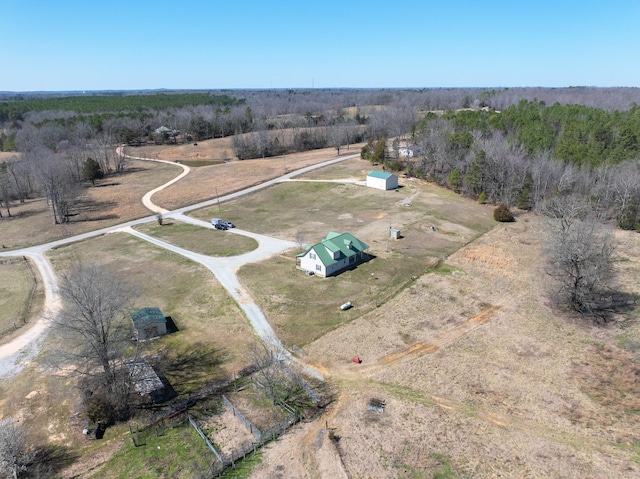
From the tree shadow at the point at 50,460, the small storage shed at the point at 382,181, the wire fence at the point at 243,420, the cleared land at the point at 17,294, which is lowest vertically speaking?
the tree shadow at the point at 50,460

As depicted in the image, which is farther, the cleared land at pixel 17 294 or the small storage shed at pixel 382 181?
the small storage shed at pixel 382 181

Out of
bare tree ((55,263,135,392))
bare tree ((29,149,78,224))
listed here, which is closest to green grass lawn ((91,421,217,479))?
bare tree ((55,263,135,392))

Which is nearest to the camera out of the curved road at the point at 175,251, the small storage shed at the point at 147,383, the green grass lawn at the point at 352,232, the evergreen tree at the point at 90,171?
the small storage shed at the point at 147,383

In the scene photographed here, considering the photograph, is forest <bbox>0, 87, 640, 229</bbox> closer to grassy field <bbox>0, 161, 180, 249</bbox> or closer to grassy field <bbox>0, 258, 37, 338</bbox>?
grassy field <bbox>0, 161, 180, 249</bbox>

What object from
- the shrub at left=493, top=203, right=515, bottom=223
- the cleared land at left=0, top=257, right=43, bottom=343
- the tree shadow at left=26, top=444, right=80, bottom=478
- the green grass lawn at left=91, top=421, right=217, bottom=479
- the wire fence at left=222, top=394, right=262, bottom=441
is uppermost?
the shrub at left=493, top=203, right=515, bottom=223

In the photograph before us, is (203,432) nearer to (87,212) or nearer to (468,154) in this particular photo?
(87,212)

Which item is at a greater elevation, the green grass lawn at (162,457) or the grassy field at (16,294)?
the grassy field at (16,294)

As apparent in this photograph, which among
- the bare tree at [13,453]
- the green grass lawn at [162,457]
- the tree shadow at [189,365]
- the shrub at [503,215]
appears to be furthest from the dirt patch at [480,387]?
the shrub at [503,215]

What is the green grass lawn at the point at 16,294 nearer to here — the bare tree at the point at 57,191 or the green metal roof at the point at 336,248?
the bare tree at the point at 57,191
